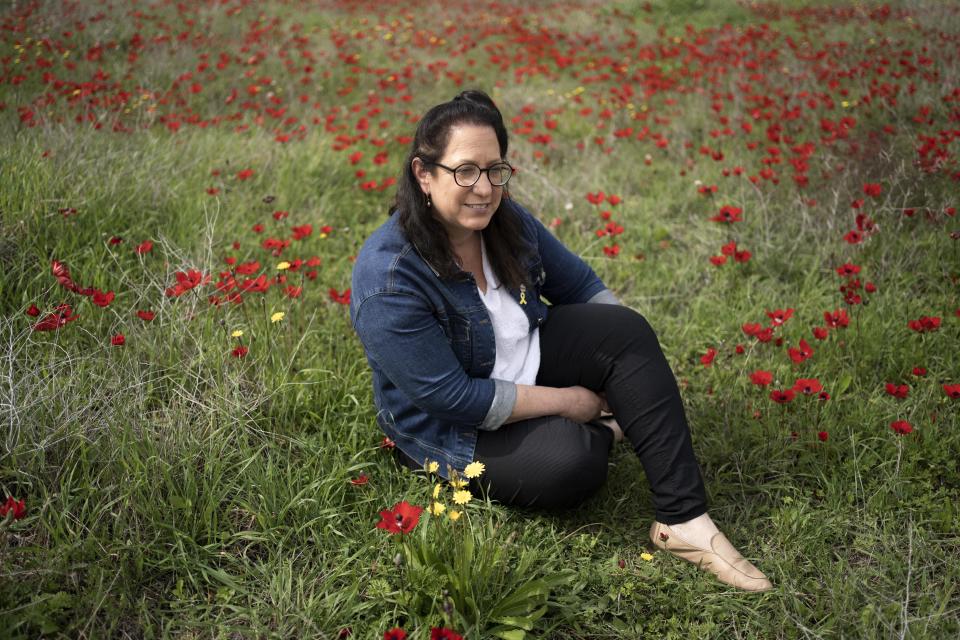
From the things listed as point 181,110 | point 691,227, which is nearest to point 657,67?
point 691,227


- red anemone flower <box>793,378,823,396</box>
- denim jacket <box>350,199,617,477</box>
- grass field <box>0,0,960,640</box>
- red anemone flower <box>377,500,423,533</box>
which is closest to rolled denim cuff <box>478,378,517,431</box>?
denim jacket <box>350,199,617,477</box>

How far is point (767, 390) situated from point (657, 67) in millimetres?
4600

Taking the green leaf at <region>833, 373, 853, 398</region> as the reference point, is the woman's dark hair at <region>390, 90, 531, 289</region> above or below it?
above

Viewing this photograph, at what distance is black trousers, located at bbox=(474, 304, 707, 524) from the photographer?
1.93 m

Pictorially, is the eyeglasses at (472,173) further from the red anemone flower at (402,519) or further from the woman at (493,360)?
the red anemone flower at (402,519)

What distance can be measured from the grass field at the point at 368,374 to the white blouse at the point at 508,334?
0.44m

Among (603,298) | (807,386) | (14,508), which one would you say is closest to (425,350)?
(603,298)

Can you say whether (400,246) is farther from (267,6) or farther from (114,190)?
(267,6)

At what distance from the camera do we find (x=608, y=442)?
2145 millimetres

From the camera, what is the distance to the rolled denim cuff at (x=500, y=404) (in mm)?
1918

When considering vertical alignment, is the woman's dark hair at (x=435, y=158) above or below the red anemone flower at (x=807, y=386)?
above

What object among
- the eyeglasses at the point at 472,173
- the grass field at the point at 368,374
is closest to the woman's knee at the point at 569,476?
the grass field at the point at 368,374

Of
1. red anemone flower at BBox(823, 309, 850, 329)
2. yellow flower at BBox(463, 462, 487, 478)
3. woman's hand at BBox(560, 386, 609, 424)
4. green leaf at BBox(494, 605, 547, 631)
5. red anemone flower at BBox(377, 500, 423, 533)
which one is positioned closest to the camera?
red anemone flower at BBox(377, 500, 423, 533)

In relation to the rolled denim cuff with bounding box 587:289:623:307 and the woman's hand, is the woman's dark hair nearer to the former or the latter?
the woman's hand
